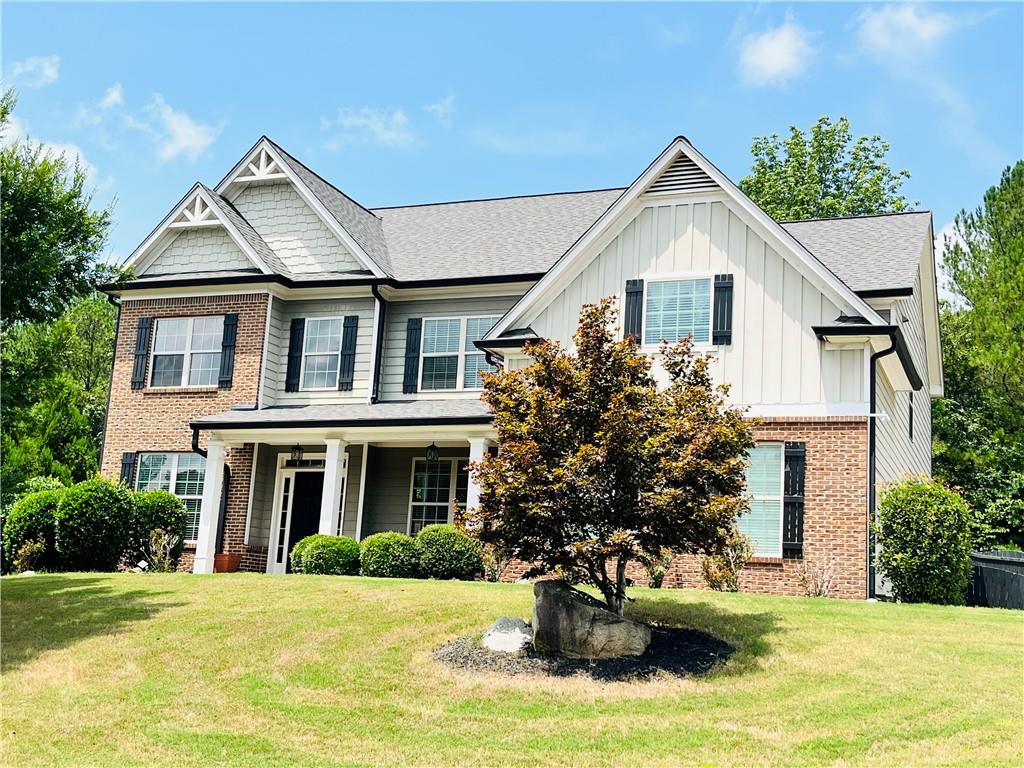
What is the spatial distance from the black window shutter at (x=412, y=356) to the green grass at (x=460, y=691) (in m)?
8.17

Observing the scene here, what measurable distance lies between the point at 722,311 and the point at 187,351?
1183 centimetres

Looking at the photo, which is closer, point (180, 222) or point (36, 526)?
point (36, 526)

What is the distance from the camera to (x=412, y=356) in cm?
2286

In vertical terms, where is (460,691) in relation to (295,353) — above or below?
below

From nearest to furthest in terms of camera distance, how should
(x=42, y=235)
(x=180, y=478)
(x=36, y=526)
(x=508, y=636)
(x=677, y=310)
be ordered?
1. (x=508, y=636)
2. (x=42, y=235)
3. (x=677, y=310)
4. (x=36, y=526)
5. (x=180, y=478)

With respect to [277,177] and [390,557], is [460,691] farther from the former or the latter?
[277,177]

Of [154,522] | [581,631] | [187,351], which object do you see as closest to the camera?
[581,631]

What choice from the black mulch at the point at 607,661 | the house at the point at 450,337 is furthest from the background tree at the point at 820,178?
the black mulch at the point at 607,661

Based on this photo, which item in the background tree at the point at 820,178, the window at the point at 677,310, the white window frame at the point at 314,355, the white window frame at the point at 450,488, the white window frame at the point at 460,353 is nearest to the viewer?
the window at the point at 677,310

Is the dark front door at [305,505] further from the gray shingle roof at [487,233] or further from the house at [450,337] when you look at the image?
the gray shingle roof at [487,233]

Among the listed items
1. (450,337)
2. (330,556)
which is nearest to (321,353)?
(450,337)

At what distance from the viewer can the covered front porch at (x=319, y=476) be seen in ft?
69.1

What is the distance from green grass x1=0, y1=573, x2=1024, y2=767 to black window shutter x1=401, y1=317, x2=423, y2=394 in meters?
8.17

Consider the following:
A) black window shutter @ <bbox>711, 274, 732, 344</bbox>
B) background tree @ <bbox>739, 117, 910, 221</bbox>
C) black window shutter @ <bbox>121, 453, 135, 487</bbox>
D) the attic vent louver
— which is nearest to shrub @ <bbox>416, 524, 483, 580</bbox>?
black window shutter @ <bbox>711, 274, 732, 344</bbox>
